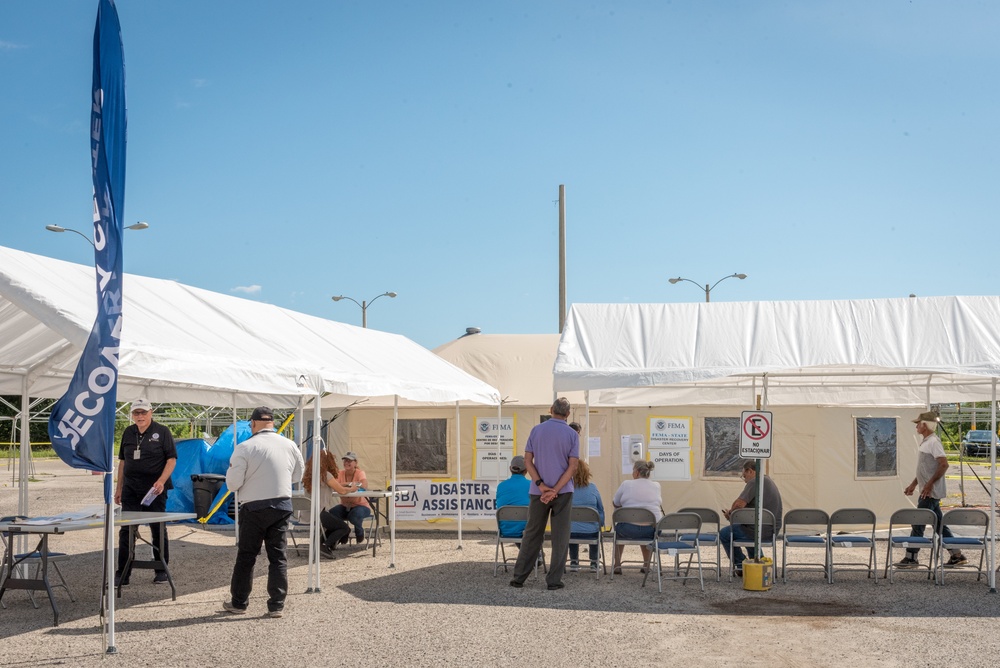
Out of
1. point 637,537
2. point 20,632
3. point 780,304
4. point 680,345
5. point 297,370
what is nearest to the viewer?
point 20,632

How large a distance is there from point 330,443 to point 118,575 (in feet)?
21.0

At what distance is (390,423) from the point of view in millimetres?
15469

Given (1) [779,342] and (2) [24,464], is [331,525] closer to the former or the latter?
(2) [24,464]

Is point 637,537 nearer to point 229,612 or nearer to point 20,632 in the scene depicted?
point 229,612

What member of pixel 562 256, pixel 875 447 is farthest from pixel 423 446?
pixel 562 256

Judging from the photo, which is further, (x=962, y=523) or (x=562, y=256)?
(x=562, y=256)

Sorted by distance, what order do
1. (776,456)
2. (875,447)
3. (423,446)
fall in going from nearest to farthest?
(776,456) → (875,447) → (423,446)

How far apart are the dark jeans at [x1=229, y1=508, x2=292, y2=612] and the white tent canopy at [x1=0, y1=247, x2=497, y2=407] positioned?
1057 mm

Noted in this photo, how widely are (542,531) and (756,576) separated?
206 centimetres

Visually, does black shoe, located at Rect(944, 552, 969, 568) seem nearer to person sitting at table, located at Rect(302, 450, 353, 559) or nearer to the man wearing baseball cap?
the man wearing baseball cap

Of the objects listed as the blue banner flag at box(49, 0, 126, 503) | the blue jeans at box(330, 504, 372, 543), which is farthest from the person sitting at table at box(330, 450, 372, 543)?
the blue banner flag at box(49, 0, 126, 503)

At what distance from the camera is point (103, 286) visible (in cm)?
652

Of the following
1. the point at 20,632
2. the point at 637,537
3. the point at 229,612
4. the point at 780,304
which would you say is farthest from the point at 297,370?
the point at 780,304

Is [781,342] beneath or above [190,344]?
above
